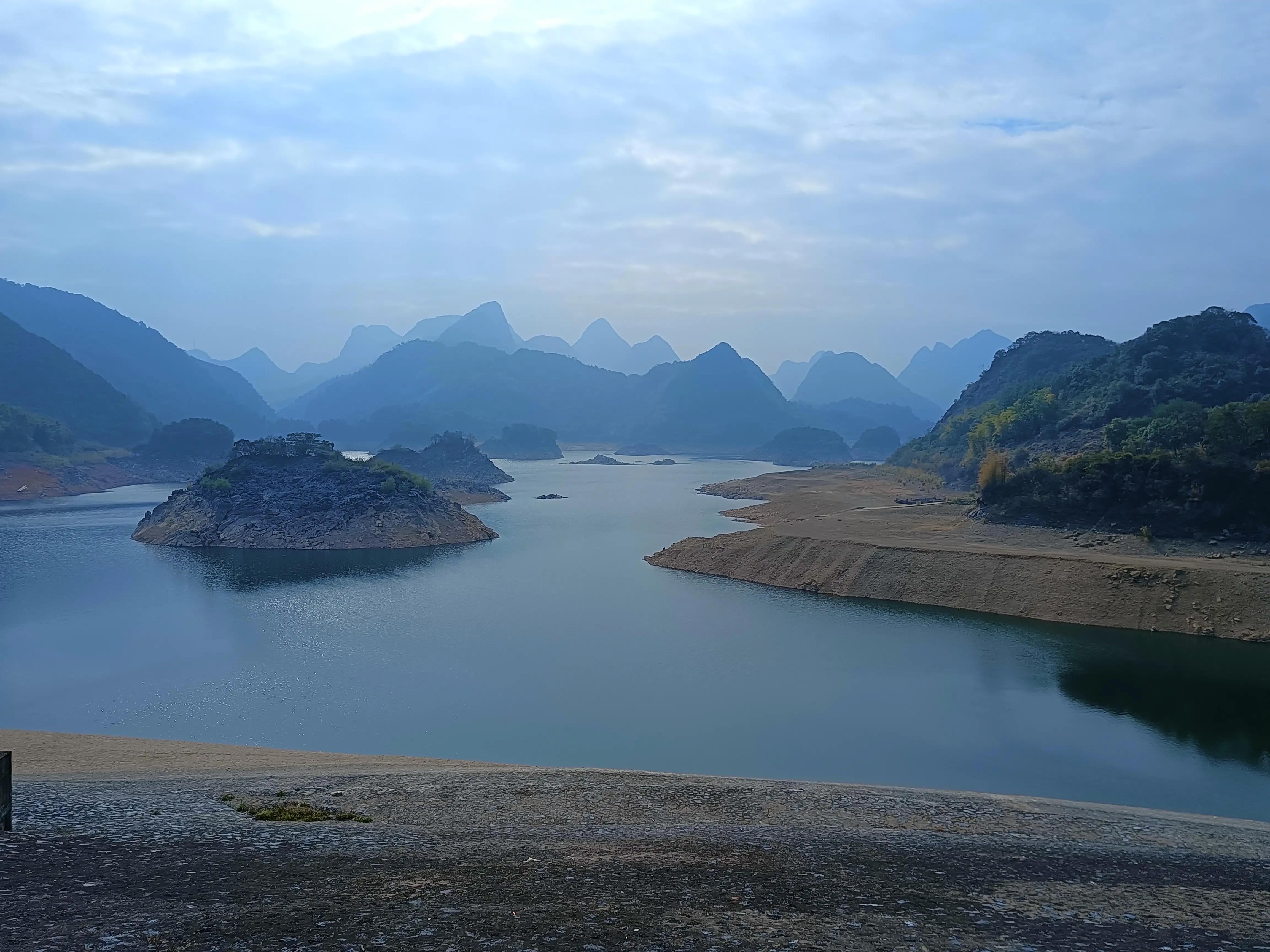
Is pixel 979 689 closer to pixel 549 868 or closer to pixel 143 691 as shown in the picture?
pixel 549 868

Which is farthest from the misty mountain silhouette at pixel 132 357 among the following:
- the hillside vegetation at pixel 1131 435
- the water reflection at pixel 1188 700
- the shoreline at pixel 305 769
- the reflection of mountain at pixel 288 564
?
the water reflection at pixel 1188 700

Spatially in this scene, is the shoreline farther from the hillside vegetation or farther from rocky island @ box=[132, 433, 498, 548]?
rocky island @ box=[132, 433, 498, 548]

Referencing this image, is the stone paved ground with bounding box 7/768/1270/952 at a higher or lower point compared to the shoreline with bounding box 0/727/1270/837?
higher

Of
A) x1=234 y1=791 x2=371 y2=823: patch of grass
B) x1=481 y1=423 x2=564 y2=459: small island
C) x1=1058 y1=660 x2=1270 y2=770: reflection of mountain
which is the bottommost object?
x1=1058 y1=660 x2=1270 y2=770: reflection of mountain

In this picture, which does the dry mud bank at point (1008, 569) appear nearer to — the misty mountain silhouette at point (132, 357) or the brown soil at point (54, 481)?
the brown soil at point (54, 481)

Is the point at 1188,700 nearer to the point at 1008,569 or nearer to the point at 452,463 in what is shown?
the point at 1008,569

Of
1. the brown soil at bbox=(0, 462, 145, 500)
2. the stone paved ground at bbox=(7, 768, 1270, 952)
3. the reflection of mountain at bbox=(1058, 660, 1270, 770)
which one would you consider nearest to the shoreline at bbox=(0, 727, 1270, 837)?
the stone paved ground at bbox=(7, 768, 1270, 952)

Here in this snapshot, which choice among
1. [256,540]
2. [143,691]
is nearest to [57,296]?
[256,540]
